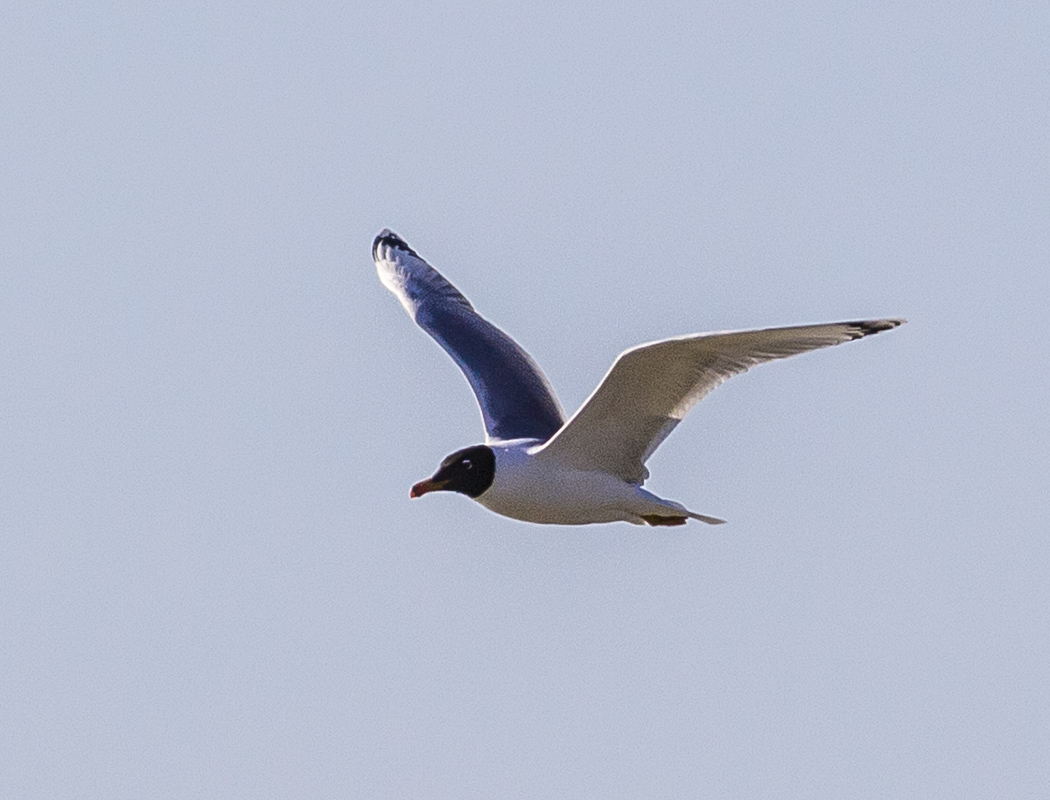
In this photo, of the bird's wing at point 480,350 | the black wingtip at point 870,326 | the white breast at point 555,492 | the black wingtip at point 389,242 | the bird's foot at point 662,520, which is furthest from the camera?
the black wingtip at point 389,242

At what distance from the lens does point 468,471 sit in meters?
13.5

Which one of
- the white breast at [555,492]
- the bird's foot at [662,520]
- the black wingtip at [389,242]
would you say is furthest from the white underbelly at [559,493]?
the black wingtip at [389,242]

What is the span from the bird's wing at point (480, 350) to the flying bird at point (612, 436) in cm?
2

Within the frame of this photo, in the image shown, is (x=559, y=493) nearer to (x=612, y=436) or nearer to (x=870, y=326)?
(x=612, y=436)

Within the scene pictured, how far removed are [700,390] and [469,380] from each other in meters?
3.14

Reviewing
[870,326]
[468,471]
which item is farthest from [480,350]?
[870,326]

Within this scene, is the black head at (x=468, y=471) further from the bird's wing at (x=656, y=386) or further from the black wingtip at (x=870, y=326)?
the black wingtip at (x=870, y=326)

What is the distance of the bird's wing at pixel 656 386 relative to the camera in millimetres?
12008

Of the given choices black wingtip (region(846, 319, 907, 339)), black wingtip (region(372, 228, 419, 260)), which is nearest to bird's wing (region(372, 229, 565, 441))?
black wingtip (region(372, 228, 419, 260))

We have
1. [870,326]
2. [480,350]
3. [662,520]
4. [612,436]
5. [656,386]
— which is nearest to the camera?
[870,326]

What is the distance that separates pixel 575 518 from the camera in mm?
13570

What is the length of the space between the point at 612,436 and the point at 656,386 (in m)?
0.55

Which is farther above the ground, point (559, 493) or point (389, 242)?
point (389, 242)

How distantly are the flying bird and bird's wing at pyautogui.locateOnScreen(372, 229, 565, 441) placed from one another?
2 cm
